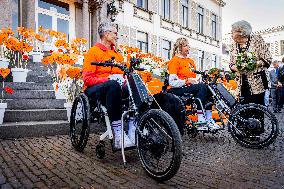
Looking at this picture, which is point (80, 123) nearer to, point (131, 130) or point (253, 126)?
point (131, 130)

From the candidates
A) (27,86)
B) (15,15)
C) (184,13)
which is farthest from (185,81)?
(184,13)

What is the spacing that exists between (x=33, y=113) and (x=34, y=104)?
0.56m

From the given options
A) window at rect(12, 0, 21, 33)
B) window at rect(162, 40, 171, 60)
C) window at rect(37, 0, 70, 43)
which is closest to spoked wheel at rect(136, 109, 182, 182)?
window at rect(12, 0, 21, 33)

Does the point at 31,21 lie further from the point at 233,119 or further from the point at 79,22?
the point at 233,119

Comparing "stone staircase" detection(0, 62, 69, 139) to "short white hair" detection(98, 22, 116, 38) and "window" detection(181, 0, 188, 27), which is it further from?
"window" detection(181, 0, 188, 27)

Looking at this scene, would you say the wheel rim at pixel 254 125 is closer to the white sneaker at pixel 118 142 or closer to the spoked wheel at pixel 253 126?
the spoked wheel at pixel 253 126

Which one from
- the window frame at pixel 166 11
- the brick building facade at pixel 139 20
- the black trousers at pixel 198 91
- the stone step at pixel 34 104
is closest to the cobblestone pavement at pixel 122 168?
the black trousers at pixel 198 91

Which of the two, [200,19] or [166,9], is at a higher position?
[200,19]

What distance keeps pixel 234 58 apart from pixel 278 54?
43848mm

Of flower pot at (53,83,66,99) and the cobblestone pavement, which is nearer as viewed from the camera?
the cobblestone pavement

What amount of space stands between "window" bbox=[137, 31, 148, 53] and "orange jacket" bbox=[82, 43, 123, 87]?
47.3 feet

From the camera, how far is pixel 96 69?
13.7 ft

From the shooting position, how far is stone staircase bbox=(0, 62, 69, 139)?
5264 mm

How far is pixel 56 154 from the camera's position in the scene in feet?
13.5
